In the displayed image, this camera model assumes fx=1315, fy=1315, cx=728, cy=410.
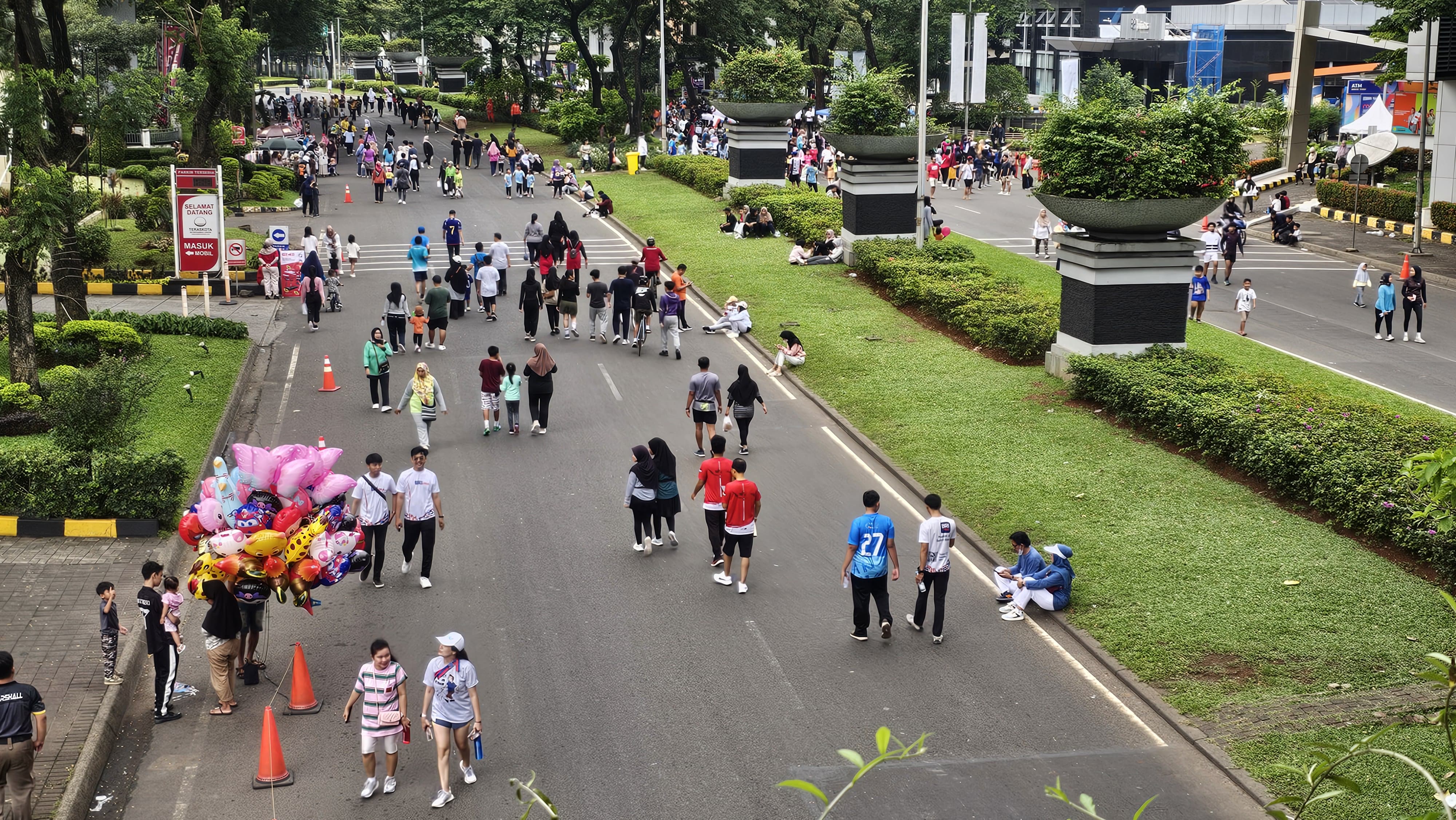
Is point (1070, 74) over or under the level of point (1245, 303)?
over

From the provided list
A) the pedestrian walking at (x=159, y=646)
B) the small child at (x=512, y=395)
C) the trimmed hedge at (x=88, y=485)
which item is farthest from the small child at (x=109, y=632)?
the small child at (x=512, y=395)

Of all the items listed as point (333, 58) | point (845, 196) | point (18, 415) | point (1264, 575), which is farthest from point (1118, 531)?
point (333, 58)

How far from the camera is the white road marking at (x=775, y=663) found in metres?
12.0

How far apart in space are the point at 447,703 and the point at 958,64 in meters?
47.7

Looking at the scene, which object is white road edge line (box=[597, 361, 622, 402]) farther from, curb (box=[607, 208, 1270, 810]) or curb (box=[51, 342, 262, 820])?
curb (box=[51, 342, 262, 820])

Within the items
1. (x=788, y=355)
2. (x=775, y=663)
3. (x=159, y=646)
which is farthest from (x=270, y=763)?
(x=788, y=355)

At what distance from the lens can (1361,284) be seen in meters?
30.2

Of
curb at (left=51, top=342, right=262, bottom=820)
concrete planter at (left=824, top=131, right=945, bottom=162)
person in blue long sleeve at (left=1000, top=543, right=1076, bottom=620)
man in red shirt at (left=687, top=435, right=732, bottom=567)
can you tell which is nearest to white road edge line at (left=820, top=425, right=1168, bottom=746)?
person in blue long sleeve at (left=1000, top=543, right=1076, bottom=620)

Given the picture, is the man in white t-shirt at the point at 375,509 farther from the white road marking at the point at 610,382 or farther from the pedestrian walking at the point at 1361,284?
the pedestrian walking at the point at 1361,284

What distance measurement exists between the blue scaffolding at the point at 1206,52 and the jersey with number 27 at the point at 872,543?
68653 mm

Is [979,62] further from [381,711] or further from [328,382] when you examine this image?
[381,711]

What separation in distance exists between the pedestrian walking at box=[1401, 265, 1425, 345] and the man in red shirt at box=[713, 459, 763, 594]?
1856 centimetres

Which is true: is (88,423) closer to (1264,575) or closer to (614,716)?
(614,716)

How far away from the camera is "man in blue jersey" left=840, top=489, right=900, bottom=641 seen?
42.1 ft
